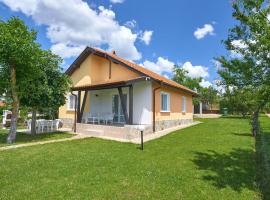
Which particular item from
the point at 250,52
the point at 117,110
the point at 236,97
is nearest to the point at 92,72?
the point at 117,110

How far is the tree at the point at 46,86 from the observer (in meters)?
13.0

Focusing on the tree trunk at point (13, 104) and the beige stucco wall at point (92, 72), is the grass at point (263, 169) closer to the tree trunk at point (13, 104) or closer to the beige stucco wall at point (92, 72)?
the tree trunk at point (13, 104)

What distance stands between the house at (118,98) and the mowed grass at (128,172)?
15.2 ft

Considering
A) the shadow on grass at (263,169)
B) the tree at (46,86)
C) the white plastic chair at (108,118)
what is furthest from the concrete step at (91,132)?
the shadow on grass at (263,169)

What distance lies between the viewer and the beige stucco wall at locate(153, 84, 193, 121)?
16.6m

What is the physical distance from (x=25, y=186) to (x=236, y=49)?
22.7ft

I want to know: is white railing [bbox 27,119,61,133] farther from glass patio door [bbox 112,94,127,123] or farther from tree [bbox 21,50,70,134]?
glass patio door [bbox 112,94,127,123]

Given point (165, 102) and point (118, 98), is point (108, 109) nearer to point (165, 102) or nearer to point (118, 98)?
point (118, 98)

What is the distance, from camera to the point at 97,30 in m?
19.8

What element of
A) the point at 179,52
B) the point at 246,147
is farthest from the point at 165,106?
the point at 179,52

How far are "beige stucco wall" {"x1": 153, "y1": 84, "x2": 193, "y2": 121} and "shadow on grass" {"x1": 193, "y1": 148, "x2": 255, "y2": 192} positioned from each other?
7.54m

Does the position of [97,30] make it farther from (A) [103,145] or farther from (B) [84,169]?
(B) [84,169]

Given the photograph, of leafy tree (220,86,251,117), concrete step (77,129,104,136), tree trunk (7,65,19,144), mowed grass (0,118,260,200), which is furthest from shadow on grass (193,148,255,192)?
tree trunk (7,65,19,144)

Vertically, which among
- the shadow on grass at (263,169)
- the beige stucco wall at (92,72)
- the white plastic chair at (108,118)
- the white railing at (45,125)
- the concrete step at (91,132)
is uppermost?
the beige stucco wall at (92,72)
